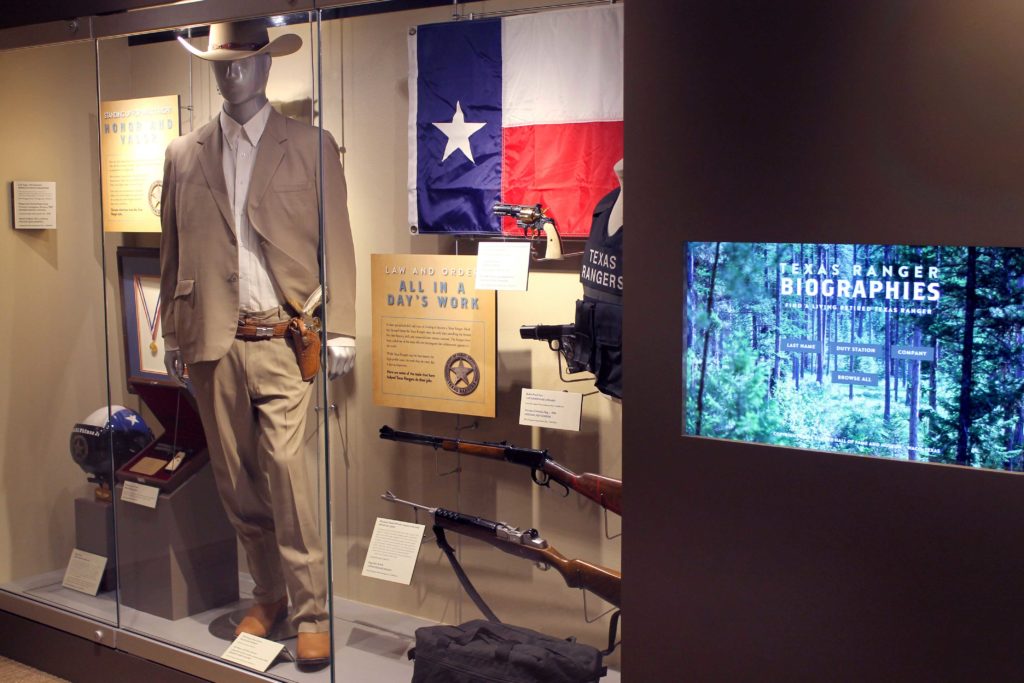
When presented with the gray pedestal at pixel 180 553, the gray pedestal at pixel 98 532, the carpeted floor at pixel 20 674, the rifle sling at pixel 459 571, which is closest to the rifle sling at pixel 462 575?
the rifle sling at pixel 459 571

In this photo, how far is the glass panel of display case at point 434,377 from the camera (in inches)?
108

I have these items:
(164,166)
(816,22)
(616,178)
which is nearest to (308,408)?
(164,166)

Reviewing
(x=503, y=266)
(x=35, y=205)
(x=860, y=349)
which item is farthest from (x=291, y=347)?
(x=860, y=349)

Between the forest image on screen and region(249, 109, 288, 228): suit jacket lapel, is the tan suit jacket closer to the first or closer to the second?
region(249, 109, 288, 228): suit jacket lapel

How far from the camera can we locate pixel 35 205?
11.3ft

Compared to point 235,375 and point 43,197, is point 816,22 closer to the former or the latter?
point 235,375

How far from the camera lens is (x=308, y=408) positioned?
8.85ft

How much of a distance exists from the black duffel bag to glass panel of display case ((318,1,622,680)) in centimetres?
34

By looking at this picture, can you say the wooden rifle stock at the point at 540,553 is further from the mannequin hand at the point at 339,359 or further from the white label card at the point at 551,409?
the mannequin hand at the point at 339,359

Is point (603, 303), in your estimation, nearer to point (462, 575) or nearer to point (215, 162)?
point (462, 575)

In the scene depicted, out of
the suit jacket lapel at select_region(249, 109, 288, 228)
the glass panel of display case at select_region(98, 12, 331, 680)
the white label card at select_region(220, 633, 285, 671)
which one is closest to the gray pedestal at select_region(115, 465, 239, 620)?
the glass panel of display case at select_region(98, 12, 331, 680)

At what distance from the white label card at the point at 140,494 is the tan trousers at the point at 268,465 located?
0.35 m

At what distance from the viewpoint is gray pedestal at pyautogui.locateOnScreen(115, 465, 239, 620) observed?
297 cm

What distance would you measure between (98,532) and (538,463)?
1.61m
